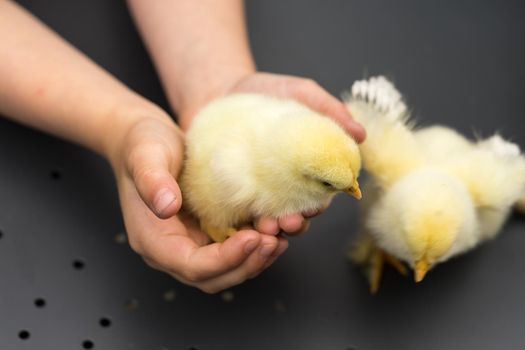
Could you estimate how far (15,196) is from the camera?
3.57 ft

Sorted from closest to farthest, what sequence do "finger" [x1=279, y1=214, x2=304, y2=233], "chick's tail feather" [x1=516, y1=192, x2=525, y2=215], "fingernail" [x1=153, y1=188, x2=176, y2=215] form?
1. "fingernail" [x1=153, y1=188, x2=176, y2=215]
2. "finger" [x1=279, y1=214, x2=304, y2=233]
3. "chick's tail feather" [x1=516, y1=192, x2=525, y2=215]

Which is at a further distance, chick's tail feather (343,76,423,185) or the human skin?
chick's tail feather (343,76,423,185)

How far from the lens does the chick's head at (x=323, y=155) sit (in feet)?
2.53

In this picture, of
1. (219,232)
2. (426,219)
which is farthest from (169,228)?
(426,219)

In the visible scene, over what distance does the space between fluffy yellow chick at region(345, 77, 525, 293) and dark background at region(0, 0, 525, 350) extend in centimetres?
6

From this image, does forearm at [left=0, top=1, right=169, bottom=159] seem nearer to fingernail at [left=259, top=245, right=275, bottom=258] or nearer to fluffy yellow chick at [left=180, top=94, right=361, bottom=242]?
fluffy yellow chick at [left=180, top=94, right=361, bottom=242]

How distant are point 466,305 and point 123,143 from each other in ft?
1.70

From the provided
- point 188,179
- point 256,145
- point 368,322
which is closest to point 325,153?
point 256,145

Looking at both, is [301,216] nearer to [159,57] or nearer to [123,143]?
[123,143]

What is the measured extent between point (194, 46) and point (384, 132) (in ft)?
1.19

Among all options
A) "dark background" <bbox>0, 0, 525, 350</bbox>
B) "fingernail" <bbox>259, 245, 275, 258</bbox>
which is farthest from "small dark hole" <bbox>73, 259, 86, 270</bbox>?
"fingernail" <bbox>259, 245, 275, 258</bbox>

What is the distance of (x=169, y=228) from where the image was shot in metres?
0.88

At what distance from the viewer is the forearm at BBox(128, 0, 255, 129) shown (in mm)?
1133

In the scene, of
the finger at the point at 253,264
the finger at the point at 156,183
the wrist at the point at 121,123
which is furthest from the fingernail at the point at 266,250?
the wrist at the point at 121,123
